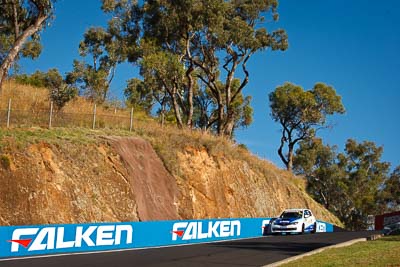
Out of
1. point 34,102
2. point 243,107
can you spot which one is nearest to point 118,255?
point 34,102

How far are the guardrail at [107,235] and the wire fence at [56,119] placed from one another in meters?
9.39

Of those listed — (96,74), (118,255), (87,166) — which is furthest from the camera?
(96,74)

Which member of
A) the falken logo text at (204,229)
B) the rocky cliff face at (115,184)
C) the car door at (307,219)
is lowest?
the falken logo text at (204,229)

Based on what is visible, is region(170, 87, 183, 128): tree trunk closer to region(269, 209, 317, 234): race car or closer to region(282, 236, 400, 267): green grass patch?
region(269, 209, 317, 234): race car

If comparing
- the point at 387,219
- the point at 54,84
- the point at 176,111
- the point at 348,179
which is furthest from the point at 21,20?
the point at 348,179

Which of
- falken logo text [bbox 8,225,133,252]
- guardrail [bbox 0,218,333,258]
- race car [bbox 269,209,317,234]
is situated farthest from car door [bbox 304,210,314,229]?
falken logo text [bbox 8,225,133,252]

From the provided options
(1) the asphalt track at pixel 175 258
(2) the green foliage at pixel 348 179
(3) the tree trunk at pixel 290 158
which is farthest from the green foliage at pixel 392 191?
(1) the asphalt track at pixel 175 258

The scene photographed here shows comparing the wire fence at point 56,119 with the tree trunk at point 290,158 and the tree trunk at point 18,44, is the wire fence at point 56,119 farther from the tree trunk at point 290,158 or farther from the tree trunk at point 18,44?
the tree trunk at point 290,158

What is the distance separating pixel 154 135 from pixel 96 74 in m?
21.8

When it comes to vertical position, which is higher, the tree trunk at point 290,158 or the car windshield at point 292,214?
the tree trunk at point 290,158

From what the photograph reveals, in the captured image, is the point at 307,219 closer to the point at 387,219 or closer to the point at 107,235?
the point at 107,235

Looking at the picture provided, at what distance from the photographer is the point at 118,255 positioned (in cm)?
1838

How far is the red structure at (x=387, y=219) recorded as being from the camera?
6175 cm

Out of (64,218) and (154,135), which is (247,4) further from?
(64,218)
